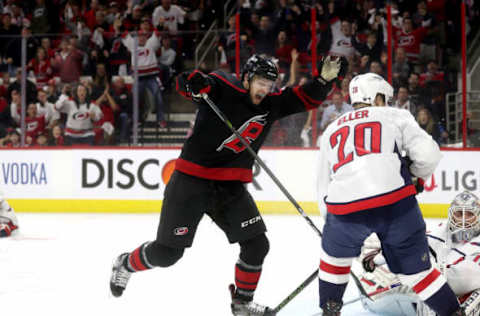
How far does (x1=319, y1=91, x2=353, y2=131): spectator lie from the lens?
6.53 meters

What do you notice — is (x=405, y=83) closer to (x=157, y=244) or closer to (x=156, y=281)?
(x=156, y=281)

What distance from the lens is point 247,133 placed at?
2791mm

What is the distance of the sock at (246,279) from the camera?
2.84 metres

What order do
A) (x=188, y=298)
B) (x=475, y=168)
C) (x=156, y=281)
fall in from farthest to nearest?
(x=475, y=168)
(x=156, y=281)
(x=188, y=298)

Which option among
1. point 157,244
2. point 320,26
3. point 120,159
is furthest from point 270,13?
point 157,244

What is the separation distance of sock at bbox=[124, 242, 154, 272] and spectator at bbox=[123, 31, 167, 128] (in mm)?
4258

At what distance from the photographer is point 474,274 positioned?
244 cm

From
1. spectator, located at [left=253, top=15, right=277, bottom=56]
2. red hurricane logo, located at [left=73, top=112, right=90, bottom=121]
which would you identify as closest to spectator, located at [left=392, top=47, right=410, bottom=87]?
spectator, located at [left=253, top=15, right=277, bottom=56]

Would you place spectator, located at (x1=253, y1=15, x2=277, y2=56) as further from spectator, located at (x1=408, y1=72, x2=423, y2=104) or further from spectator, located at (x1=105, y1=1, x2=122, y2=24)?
spectator, located at (x1=105, y1=1, x2=122, y2=24)

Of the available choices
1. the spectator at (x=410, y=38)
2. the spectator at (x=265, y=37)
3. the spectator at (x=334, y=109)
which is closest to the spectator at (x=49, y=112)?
the spectator at (x=265, y=37)

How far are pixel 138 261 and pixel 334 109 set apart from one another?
13.6ft

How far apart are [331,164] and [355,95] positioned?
0.93 feet

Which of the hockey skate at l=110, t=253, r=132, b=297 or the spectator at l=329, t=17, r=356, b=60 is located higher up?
the spectator at l=329, t=17, r=356, b=60

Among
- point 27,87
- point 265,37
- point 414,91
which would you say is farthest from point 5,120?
point 414,91
